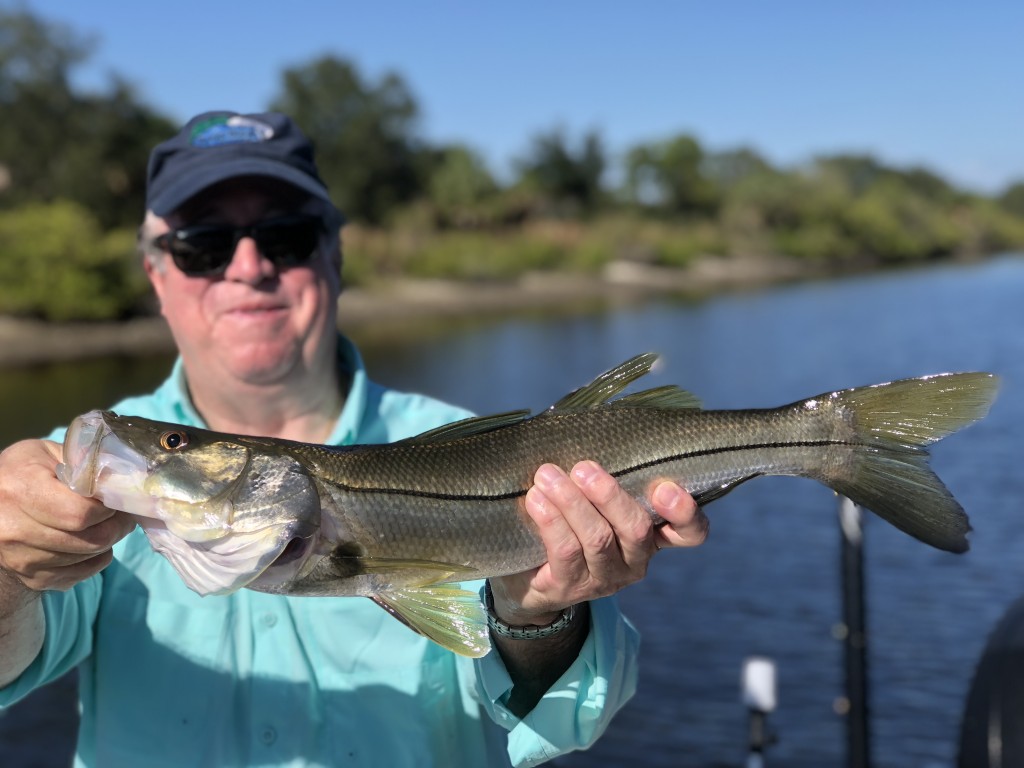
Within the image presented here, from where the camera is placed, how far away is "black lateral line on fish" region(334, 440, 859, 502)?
2.72 m

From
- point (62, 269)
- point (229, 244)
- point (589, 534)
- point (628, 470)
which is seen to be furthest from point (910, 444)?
point (62, 269)

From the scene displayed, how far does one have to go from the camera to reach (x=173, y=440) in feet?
8.47

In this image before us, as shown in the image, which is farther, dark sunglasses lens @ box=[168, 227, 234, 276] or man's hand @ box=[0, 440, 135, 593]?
dark sunglasses lens @ box=[168, 227, 234, 276]

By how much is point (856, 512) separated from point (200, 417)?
128 inches

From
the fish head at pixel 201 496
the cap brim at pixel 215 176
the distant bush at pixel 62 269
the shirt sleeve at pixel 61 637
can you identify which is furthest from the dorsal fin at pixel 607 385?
the distant bush at pixel 62 269

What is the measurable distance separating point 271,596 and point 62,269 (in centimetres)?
4324

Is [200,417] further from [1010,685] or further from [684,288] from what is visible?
[684,288]

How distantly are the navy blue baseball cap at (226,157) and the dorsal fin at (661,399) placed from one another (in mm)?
1468

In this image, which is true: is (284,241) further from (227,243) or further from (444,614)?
(444,614)

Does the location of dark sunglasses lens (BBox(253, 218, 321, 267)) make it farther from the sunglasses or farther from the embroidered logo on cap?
the embroidered logo on cap

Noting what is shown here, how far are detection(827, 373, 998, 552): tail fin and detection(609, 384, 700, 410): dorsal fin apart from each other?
42cm

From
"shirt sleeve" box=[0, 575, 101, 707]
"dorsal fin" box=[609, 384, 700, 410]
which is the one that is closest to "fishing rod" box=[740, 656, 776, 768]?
"dorsal fin" box=[609, 384, 700, 410]

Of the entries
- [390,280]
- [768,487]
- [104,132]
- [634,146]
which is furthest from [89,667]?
[634,146]

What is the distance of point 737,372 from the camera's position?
28.9 metres
